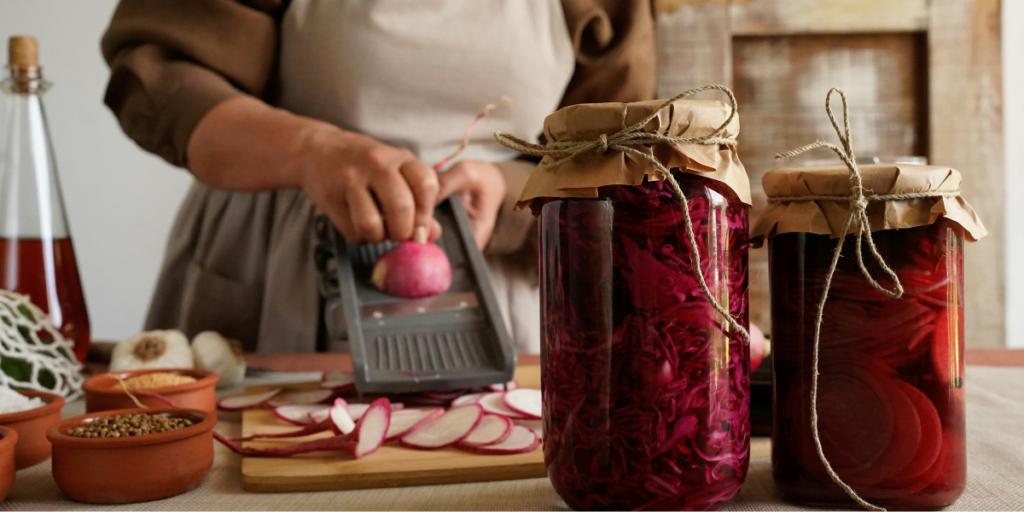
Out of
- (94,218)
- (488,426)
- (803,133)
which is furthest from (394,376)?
(94,218)

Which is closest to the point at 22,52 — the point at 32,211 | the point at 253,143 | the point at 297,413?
the point at 32,211

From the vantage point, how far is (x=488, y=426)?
62 cm

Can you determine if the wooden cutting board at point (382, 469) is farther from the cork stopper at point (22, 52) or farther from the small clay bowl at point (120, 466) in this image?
the cork stopper at point (22, 52)

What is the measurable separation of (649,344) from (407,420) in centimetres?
34

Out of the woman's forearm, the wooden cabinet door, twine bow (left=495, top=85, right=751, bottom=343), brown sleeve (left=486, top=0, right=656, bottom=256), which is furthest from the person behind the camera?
the wooden cabinet door

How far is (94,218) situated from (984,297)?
216 centimetres

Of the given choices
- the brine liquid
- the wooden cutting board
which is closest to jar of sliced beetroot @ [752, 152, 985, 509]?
the wooden cutting board

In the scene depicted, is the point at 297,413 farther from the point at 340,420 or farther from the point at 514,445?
the point at 514,445

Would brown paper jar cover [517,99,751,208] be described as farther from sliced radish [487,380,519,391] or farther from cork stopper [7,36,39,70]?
cork stopper [7,36,39,70]

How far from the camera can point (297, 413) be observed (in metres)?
0.71

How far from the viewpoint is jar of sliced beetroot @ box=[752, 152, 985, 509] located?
41cm

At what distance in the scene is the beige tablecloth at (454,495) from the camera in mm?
477

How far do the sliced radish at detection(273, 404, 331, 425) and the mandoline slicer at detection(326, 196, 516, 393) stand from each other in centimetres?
5

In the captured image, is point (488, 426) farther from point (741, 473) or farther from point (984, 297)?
point (984, 297)
